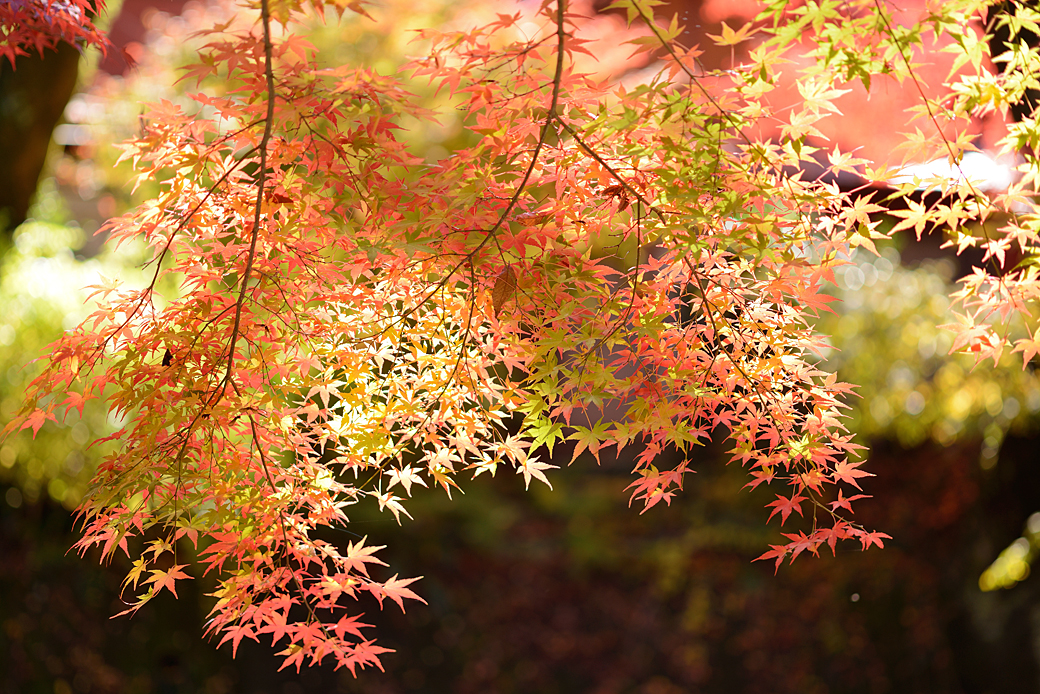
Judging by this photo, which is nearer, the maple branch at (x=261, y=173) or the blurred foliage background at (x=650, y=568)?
the maple branch at (x=261, y=173)

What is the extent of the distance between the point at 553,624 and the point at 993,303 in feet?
12.0

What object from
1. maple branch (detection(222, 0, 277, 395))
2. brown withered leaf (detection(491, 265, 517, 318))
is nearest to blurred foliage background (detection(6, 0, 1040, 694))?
maple branch (detection(222, 0, 277, 395))

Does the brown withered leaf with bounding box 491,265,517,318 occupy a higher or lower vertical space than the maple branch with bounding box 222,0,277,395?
lower

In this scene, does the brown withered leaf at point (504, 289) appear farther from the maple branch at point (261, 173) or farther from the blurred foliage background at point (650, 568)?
the blurred foliage background at point (650, 568)

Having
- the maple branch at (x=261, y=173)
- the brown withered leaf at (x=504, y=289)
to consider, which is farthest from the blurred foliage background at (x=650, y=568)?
the brown withered leaf at (x=504, y=289)

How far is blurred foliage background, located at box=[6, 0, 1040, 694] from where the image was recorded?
3254mm

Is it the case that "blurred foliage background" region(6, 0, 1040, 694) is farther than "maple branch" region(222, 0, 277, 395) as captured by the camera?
Yes

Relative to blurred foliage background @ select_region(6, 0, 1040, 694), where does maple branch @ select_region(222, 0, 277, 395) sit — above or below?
above

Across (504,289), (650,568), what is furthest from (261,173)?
(650,568)

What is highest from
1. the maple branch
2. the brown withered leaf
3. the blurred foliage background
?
the maple branch

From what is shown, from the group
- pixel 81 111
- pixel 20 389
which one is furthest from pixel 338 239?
pixel 81 111

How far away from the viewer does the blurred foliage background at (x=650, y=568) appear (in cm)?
325

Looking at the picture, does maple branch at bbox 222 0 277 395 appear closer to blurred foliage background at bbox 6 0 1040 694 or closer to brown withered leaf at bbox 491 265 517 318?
brown withered leaf at bbox 491 265 517 318

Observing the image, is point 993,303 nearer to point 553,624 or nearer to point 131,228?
point 131,228
